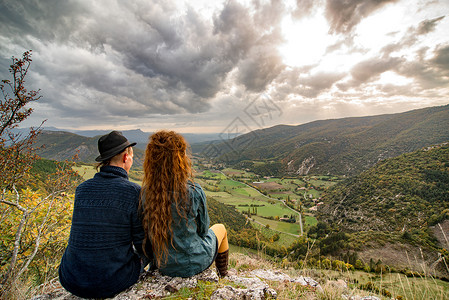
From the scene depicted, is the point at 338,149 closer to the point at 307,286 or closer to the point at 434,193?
the point at 434,193

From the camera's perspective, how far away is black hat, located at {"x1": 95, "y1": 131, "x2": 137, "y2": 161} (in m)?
2.43

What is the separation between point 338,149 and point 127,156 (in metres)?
131

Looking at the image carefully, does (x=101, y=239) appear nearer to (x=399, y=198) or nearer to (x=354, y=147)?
(x=399, y=198)

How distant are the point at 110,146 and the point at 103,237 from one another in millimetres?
1165

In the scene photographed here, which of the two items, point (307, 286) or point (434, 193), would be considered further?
point (434, 193)

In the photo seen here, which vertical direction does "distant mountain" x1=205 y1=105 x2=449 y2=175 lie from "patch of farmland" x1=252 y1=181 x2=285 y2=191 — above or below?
above

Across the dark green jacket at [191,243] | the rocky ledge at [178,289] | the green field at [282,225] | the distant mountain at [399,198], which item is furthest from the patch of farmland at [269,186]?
the dark green jacket at [191,243]

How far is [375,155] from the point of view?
86688 mm

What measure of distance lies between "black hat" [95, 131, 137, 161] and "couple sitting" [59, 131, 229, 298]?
12 millimetres

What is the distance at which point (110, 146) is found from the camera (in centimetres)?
248

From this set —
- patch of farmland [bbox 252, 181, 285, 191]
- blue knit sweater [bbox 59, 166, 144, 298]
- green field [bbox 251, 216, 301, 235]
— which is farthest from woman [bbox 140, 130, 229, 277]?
patch of farmland [bbox 252, 181, 285, 191]

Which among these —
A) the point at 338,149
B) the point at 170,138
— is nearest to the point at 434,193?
the point at 170,138

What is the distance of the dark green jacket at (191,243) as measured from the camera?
94.6 inches

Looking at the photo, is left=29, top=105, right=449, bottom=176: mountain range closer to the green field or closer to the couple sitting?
the green field
